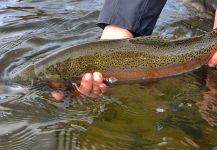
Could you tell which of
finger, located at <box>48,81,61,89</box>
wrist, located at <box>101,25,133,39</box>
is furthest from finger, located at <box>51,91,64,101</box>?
wrist, located at <box>101,25,133,39</box>

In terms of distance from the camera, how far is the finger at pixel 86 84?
3.28 metres

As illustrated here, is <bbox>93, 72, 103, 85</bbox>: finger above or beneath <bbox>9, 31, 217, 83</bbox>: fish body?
beneath

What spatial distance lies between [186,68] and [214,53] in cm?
28

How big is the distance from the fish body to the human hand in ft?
0.56

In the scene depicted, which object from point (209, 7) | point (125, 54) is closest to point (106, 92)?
point (125, 54)

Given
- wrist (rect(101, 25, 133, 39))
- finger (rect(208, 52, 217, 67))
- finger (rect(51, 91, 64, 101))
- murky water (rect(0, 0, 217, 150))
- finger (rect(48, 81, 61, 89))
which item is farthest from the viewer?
finger (rect(208, 52, 217, 67))

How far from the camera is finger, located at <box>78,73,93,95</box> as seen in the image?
10.8 ft

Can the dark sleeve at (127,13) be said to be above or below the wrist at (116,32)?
above

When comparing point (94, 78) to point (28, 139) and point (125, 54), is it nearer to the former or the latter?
point (125, 54)

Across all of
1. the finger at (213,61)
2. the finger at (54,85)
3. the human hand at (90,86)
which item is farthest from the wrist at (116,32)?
the finger at (213,61)

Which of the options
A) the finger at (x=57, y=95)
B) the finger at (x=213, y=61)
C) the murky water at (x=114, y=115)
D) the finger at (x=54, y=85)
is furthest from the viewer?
the finger at (x=213, y=61)

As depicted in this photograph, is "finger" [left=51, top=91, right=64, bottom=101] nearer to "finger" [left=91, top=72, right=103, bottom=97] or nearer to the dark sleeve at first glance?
"finger" [left=91, top=72, right=103, bottom=97]

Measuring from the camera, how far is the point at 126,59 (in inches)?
140

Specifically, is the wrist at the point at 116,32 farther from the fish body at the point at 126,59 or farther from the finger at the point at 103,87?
the finger at the point at 103,87
